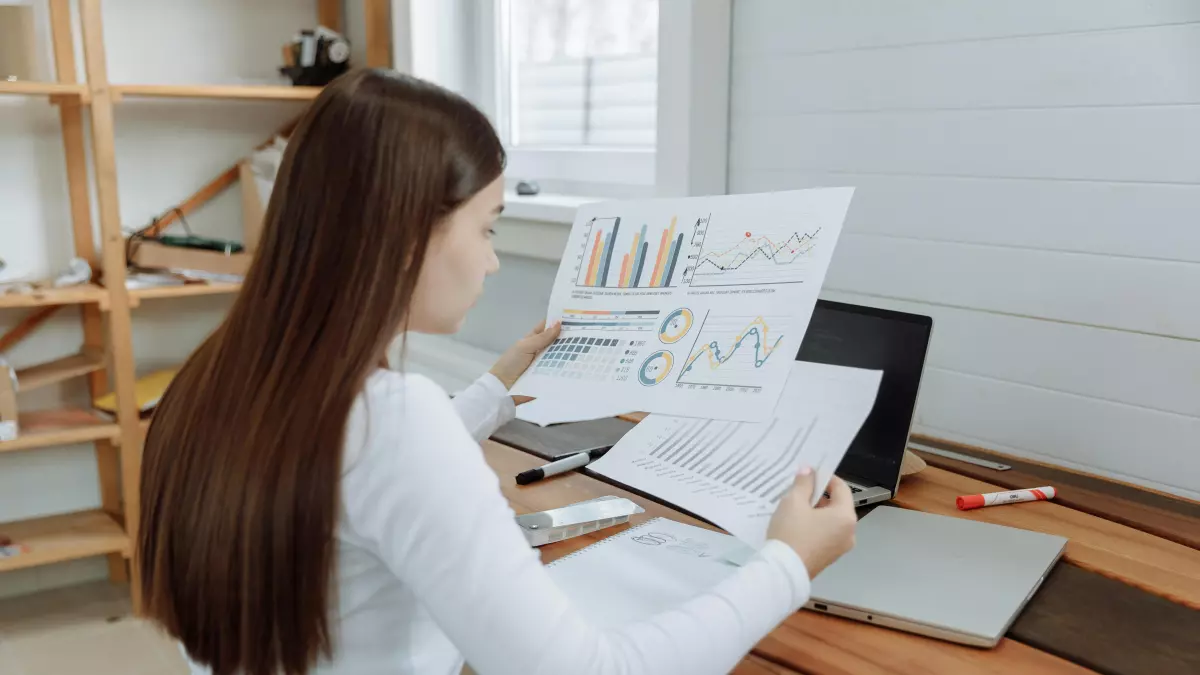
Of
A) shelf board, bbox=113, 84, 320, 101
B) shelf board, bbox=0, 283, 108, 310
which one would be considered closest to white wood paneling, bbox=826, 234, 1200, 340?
shelf board, bbox=113, 84, 320, 101

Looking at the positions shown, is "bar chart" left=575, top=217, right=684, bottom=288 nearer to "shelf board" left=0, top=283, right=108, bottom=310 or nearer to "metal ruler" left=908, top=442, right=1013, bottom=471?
"metal ruler" left=908, top=442, right=1013, bottom=471

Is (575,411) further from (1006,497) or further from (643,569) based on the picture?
(1006,497)

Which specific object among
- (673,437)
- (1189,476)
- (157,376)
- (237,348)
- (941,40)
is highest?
(941,40)

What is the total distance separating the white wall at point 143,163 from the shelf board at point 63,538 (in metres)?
0.08

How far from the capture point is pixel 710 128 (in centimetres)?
160

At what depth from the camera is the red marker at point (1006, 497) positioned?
1021mm

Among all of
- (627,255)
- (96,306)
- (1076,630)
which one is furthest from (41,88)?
(1076,630)

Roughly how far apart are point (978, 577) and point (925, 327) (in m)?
0.27

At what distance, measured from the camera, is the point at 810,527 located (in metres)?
0.71

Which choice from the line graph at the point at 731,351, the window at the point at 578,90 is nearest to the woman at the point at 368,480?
the line graph at the point at 731,351

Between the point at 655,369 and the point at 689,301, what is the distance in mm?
73

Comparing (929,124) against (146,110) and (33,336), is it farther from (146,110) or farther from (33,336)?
(33,336)

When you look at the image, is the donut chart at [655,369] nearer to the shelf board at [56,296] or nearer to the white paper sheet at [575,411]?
the white paper sheet at [575,411]

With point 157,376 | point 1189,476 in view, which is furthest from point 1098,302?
point 157,376
